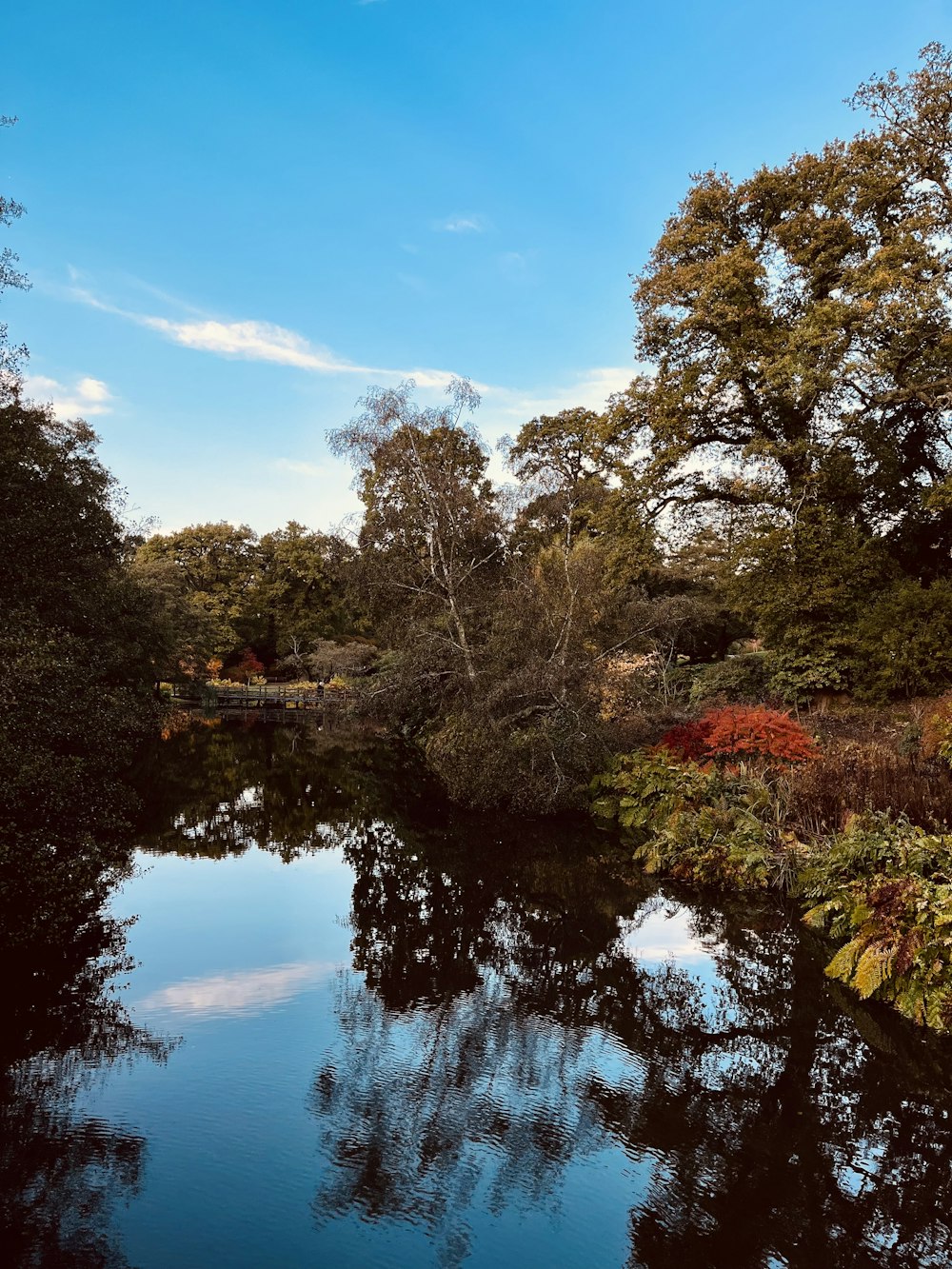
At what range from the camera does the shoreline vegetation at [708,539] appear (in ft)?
42.8

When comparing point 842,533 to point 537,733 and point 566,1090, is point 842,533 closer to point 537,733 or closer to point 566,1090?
point 537,733

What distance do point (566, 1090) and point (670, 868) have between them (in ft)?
19.1

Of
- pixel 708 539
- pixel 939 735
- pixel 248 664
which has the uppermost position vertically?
pixel 708 539

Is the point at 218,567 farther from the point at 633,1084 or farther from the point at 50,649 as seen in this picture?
the point at 633,1084

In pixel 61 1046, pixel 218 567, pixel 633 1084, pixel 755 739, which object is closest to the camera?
pixel 633 1084

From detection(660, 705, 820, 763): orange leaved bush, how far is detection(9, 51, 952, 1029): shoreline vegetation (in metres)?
0.06

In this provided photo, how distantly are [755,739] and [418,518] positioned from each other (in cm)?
918

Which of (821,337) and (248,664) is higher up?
(821,337)

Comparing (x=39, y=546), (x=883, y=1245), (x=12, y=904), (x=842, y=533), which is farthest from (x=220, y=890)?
(x=842, y=533)

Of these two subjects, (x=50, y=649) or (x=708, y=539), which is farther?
(x=708, y=539)

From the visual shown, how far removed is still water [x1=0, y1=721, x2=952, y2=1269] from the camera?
4395 mm

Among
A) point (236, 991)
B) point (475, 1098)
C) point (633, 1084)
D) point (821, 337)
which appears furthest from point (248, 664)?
point (633, 1084)

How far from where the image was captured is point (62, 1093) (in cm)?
567

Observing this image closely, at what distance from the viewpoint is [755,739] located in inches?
519
